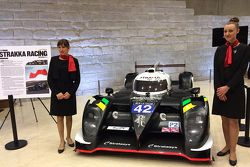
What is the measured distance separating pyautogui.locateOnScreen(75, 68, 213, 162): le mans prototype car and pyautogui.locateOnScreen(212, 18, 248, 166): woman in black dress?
0.84ft

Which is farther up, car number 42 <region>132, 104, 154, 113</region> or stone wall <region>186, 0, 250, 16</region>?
stone wall <region>186, 0, 250, 16</region>

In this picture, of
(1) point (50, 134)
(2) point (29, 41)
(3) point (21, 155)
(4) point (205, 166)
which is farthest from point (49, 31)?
(4) point (205, 166)

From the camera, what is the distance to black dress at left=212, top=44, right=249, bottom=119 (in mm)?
2943

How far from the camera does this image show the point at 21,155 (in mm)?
3590

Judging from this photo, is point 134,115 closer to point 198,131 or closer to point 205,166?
point 198,131

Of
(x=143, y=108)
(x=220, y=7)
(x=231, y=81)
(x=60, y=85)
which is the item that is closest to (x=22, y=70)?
(x=60, y=85)

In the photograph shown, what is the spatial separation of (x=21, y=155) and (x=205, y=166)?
2286 mm

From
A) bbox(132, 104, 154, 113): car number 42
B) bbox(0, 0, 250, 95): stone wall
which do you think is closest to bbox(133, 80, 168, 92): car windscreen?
bbox(132, 104, 154, 113): car number 42

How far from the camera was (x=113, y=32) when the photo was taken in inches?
294

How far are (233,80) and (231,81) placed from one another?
23mm

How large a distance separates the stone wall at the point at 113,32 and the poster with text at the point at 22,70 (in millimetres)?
2374

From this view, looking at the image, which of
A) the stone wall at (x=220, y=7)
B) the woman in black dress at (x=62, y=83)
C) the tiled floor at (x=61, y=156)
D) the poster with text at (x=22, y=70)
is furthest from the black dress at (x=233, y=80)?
the stone wall at (x=220, y=7)

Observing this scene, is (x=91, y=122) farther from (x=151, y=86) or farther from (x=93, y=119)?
(x=151, y=86)

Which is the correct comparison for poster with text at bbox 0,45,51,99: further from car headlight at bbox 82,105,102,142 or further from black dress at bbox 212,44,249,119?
black dress at bbox 212,44,249,119
